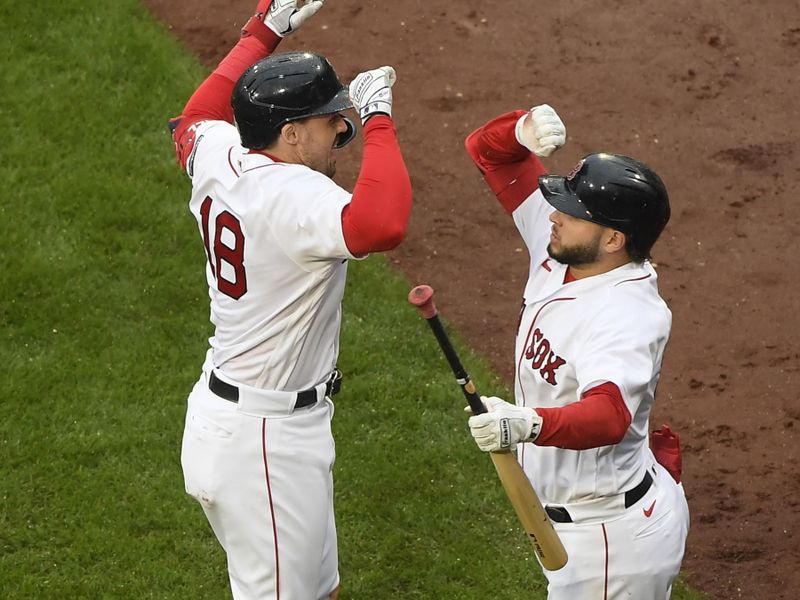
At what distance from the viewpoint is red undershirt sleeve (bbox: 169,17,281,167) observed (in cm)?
471

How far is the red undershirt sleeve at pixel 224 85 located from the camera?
15.5ft

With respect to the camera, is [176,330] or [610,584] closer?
[610,584]

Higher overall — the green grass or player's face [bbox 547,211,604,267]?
player's face [bbox 547,211,604,267]

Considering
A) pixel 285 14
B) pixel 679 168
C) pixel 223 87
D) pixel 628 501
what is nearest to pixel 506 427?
pixel 628 501

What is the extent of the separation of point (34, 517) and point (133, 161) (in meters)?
2.76

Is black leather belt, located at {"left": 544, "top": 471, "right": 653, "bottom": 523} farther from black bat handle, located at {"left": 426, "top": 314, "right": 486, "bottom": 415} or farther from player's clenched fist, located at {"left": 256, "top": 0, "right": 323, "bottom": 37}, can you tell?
player's clenched fist, located at {"left": 256, "top": 0, "right": 323, "bottom": 37}

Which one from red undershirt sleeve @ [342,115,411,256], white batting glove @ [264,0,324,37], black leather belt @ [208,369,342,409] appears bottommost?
black leather belt @ [208,369,342,409]

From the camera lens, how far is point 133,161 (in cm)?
773

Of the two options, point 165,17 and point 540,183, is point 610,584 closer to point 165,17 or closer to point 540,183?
point 540,183

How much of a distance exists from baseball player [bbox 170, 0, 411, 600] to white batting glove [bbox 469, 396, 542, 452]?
617 mm

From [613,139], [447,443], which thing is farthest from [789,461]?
[613,139]

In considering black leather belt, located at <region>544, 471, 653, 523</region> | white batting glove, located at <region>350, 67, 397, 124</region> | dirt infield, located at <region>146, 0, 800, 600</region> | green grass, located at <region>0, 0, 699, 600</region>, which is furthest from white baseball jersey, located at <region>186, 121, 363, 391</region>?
dirt infield, located at <region>146, 0, 800, 600</region>

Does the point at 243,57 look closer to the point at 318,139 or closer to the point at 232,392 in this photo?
the point at 318,139

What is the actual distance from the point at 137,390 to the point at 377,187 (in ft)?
9.46
